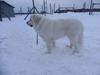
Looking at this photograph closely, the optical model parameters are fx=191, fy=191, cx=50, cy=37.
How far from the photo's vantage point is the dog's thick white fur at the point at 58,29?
504 centimetres

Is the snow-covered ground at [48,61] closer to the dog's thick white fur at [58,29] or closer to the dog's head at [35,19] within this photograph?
the dog's thick white fur at [58,29]

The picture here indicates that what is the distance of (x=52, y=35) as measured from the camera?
5305mm

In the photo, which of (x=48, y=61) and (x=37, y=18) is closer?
(x=48, y=61)

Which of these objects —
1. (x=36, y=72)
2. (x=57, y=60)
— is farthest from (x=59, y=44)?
(x=36, y=72)

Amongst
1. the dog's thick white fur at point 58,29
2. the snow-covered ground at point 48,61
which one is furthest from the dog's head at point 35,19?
the snow-covered ground at point 48,61

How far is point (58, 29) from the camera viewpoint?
521 centimetres

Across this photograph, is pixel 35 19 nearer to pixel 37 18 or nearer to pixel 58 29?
pixel 37 18

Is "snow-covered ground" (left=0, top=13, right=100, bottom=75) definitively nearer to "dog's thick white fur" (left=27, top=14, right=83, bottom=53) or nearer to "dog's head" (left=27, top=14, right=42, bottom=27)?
"dog's thick white fur" (left=27, top=14, right=83, bottom=53)

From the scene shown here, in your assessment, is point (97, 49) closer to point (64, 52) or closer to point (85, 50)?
point (85, 50)

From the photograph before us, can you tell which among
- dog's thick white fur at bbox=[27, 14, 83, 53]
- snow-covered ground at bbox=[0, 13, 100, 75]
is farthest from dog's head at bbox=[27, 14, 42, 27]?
snow-covered ground at bbox=[0, 13, 100, 75]

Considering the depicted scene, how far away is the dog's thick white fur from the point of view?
198 inches

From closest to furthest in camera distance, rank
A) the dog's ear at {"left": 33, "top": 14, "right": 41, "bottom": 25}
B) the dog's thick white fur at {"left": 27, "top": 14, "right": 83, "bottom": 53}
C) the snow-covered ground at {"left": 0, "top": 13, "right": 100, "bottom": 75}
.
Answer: the snow-covered ground at {"left": 0, "top": 13, "right": 100, "bottom": 75}, the dog's thick white fur at {"left": 27, "top": 14, "right": 83, "bottom": 53}, the dog's ear at {"left": 33, "top": 14, "right": 41, "bottom": 25}

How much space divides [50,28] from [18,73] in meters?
1.89

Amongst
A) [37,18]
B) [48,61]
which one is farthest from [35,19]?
[48,61]
